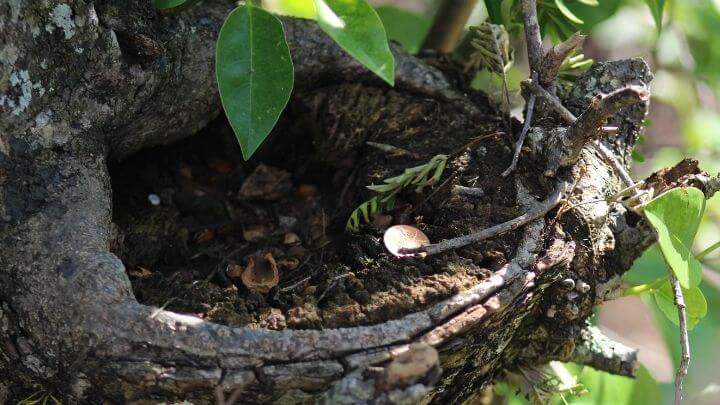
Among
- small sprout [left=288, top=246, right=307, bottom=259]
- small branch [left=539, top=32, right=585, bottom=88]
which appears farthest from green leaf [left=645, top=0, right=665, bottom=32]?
small sprout [left=288, top=246, right=307, bottom=259]

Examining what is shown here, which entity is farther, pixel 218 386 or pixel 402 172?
pixel 402 172

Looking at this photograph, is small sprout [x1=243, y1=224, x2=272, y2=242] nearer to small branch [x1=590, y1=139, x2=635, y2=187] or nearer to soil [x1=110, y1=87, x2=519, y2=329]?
soil [x1=110, y1=87, x2=519, y2=329]

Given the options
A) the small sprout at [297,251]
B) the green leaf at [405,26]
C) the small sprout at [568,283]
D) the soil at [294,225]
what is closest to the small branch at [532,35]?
the soil at [294,225]

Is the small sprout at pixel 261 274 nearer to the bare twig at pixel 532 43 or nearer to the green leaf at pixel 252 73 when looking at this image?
the green leaf at pixel 252 73

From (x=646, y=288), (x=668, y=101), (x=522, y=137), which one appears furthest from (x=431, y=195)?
(x=668, y=101)

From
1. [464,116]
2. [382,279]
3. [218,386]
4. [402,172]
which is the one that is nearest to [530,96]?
[464,116]

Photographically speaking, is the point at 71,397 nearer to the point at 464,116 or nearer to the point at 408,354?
the point at 408,354
